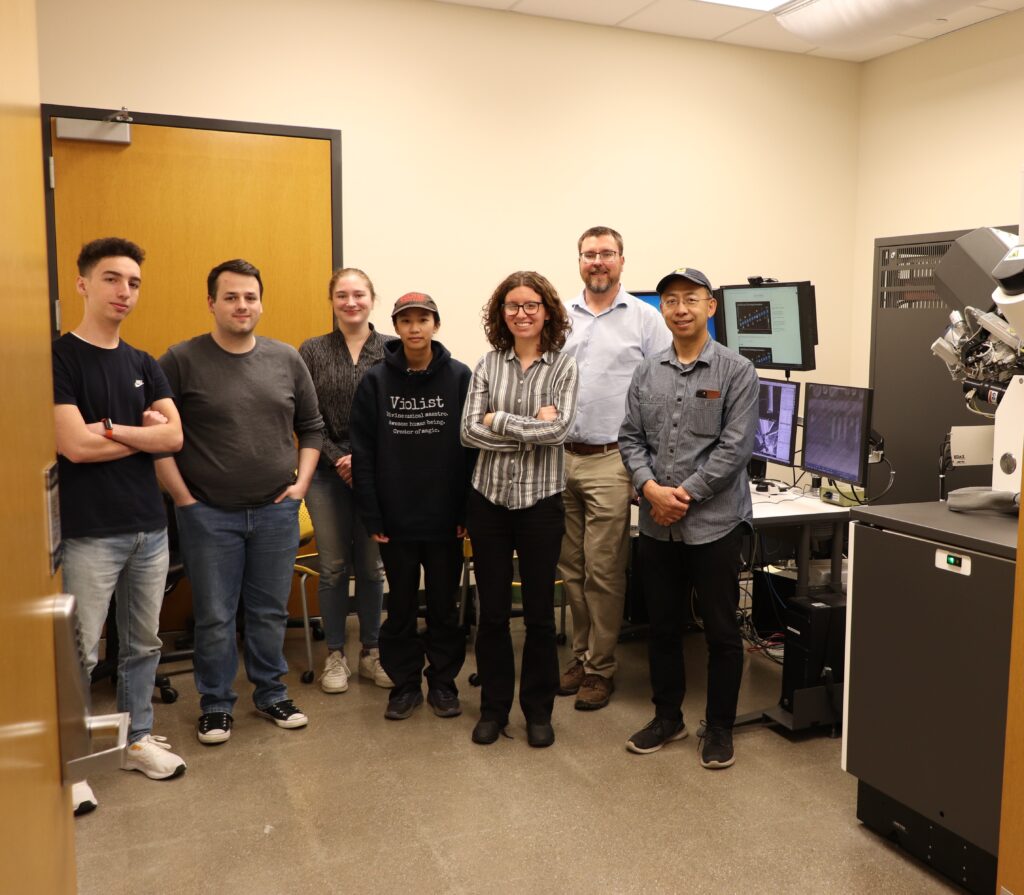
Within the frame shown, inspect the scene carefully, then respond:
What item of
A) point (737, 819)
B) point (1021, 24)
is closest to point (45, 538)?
point (737, 819)

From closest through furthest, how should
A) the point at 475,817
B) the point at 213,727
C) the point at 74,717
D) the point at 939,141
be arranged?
the point at 74,717 < the point at 475,817 < the point at 213,727 < the point at 939,141

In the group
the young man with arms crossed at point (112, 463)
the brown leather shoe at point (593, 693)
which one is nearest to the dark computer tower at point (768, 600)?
the brown leather shoe at point (593, 693)

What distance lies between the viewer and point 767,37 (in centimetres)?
488

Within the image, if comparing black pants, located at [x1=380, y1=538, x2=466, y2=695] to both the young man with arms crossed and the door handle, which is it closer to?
the young man with arms crossed

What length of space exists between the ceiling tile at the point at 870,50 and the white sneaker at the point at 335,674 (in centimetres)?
393

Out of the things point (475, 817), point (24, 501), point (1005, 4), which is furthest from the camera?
point (1005, 4)

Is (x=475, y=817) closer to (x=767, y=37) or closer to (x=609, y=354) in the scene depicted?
(x=609, y=354)

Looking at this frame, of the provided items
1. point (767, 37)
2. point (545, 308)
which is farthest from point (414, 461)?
point (767, 37)

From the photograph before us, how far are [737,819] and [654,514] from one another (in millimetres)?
881

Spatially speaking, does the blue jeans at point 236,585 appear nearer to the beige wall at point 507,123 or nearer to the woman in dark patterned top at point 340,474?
the woman in dark patterned top at point 340,474

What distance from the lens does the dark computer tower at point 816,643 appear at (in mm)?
3049

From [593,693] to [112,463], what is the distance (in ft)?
5.86

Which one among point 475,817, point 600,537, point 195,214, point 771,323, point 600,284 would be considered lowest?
point 475,817

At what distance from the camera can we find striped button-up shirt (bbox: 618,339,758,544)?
2801 mm
